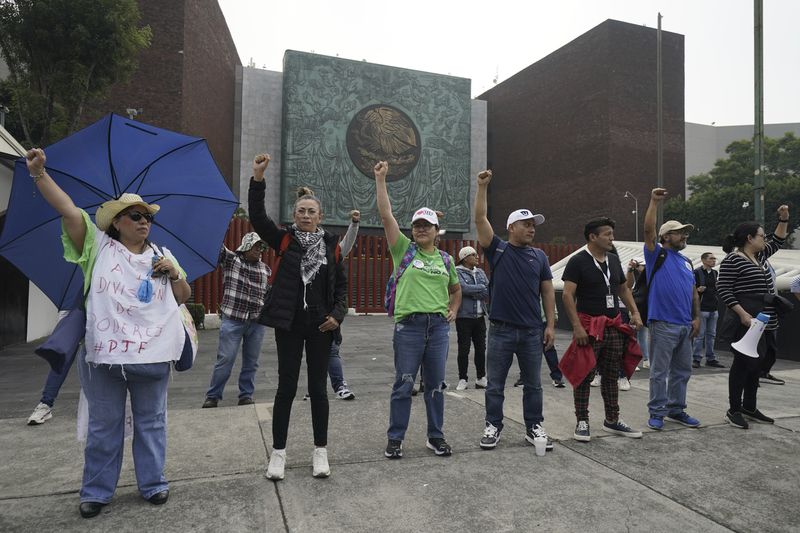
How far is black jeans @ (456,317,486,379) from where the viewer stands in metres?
6.39

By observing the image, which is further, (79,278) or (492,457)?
(492,457)

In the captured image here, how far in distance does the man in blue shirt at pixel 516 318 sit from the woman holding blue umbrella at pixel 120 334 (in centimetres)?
224

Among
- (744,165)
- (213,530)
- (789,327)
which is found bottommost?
(213,530)

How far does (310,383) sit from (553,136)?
1818 inches

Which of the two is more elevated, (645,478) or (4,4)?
(4,4)

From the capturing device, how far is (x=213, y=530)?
2588 millimetres

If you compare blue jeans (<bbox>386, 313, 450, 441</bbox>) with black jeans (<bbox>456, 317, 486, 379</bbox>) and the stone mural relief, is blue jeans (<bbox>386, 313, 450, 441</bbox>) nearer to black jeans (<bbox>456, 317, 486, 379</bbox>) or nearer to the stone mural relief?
black jeans (<bbox>456, 317, 486, 379</bbox>)

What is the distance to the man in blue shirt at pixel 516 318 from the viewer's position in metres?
3.90

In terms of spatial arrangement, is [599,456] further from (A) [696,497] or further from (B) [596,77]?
(B) [596,77]

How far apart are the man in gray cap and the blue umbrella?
1717mm

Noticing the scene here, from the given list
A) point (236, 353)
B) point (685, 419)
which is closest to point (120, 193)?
point (236, 353)

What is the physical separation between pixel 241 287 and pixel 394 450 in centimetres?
269

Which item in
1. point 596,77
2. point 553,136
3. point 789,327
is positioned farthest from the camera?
point 553,136

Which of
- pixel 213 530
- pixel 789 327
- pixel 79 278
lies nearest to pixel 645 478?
pixel 213 530
